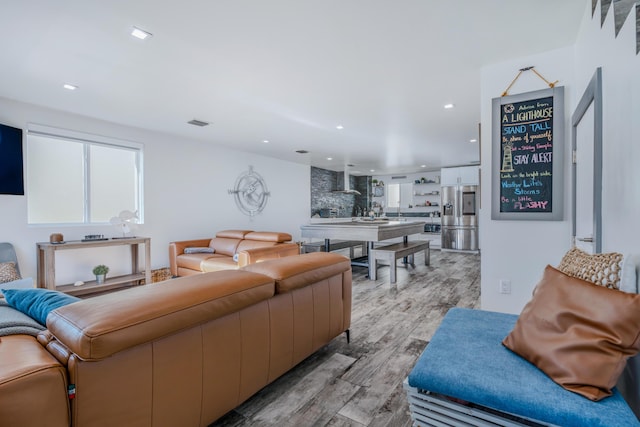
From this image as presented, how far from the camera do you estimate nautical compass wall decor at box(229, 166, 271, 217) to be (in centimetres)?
639

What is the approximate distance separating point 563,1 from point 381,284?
3648 mm

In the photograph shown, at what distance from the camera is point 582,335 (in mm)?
1035

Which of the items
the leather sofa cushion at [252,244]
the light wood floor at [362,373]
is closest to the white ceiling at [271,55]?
the leather sofa cushion at [252,244]

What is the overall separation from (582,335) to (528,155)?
6.27 feet

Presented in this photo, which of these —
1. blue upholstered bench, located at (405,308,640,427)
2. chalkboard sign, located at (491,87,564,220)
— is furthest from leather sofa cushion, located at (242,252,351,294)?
chalkboard sign, located at (491,87,564,220)

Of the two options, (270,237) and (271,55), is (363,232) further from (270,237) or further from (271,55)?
(271,55)

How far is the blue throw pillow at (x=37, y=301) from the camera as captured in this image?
1.30m

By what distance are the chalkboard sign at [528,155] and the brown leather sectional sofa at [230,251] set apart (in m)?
2.95

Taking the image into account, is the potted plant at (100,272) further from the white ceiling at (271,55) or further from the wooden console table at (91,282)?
the white ceiling at (271,55)

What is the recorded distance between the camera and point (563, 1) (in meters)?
1.85

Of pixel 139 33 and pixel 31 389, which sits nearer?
pixel 31 389

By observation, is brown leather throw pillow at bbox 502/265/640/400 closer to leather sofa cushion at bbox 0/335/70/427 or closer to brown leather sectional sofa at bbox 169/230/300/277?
leather sofa cushion at bbox 0/335/70/427

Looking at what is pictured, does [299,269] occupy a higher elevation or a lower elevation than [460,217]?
lower

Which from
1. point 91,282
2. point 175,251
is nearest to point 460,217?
point 175,251
